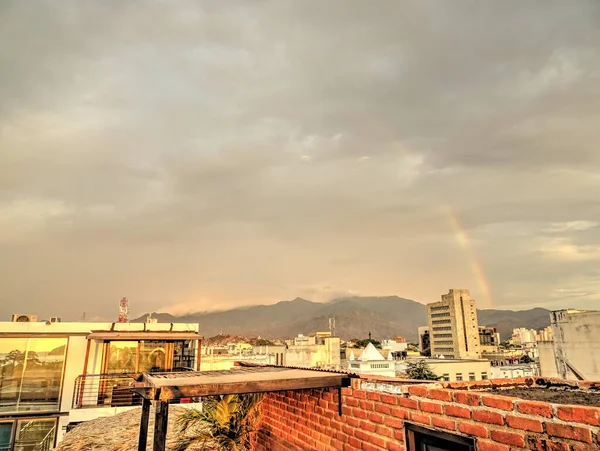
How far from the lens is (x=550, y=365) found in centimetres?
3800

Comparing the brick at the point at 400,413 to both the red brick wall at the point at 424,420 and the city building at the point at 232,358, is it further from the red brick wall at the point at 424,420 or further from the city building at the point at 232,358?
the city building at the point at 232,358

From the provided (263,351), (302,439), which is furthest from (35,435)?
(263,351)

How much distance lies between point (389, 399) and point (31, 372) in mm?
18653

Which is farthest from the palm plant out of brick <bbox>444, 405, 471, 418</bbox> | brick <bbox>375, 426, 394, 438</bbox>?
brick <bbox>444, 405, 471, 418</bbox>

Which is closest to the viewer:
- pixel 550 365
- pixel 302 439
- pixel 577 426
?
pixel 577 426

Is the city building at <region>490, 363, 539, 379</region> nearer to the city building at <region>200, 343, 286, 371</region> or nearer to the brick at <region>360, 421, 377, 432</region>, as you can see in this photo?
the city building at <region>200, 343, 286, 371</region>

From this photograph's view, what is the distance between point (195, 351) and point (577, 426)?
20.4m

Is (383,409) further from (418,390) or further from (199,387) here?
(199,387)

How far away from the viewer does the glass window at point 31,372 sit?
16.7m

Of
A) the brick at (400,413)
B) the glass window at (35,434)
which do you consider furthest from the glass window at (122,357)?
the brick at (400,413)

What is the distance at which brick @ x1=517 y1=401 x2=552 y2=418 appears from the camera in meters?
2.45

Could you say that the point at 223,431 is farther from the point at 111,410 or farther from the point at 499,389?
the point at 111,410

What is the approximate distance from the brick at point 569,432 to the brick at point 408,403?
50.4 inches

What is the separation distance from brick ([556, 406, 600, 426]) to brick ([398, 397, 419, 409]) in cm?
136
